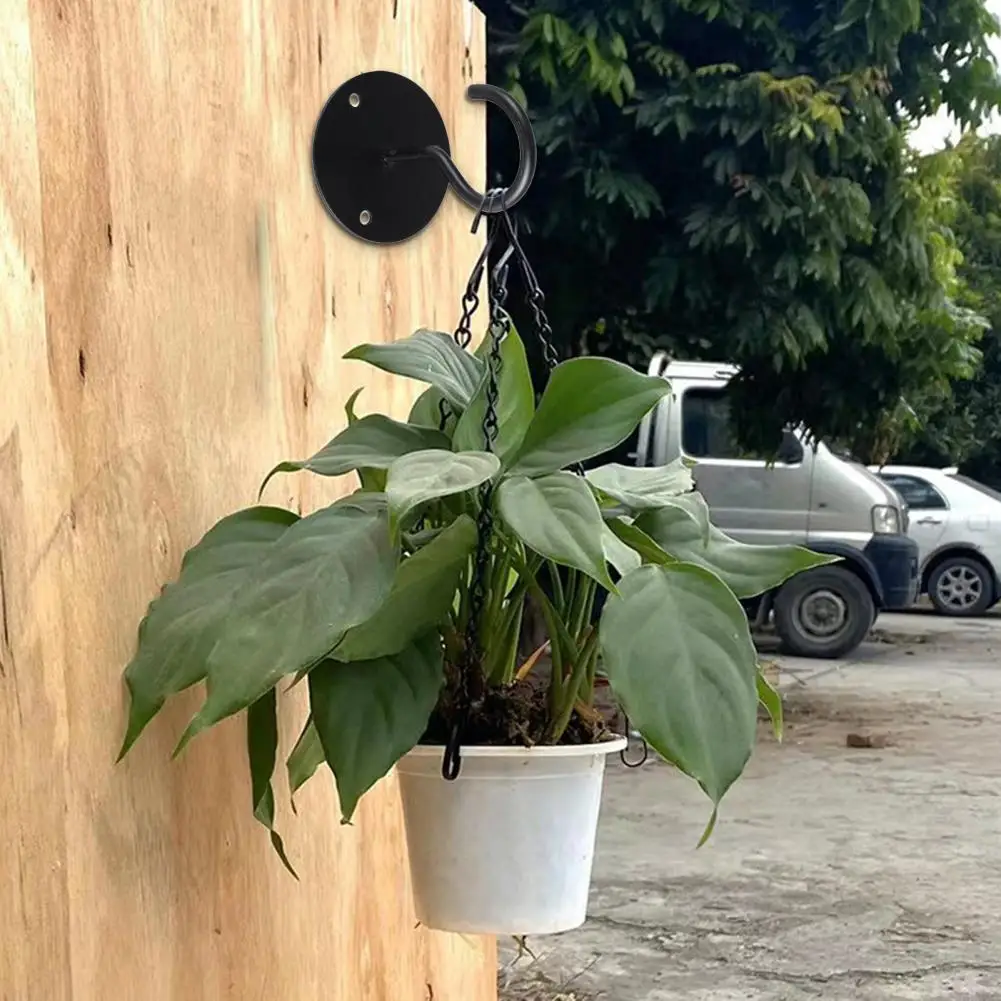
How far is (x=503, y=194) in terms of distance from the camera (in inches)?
46.5

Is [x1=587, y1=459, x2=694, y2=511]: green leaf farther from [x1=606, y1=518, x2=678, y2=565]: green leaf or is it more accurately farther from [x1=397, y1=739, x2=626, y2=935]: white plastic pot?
[x1=397, y1=739, x2=626, y2=935]: white plastic pot

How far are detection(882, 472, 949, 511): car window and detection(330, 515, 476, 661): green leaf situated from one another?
998cm

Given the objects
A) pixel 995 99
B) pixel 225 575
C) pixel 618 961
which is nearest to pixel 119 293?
pixel 225 575

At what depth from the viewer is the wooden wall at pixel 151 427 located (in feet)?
2.77

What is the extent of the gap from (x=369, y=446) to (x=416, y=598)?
12cm

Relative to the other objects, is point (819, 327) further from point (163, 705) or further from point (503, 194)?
point (163, 705)

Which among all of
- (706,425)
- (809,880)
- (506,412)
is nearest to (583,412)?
(506,412)

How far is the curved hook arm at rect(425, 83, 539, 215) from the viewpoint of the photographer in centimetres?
117

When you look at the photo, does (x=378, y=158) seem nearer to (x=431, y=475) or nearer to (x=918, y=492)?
(x=431, y=475)

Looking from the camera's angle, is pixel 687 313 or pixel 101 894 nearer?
pixel 101 894

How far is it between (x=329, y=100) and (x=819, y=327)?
380cm

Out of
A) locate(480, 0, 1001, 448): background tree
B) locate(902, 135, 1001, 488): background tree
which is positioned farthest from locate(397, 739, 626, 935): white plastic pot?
locate(902, 135, 1001, 488): background tree

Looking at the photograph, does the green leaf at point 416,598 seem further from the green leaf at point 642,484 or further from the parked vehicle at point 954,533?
the parked vehicle at point 954,533

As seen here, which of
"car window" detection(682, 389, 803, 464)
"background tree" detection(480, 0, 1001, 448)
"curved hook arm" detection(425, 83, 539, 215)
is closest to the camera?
"curved hook arm" detection(425, 83, 539, 215)
